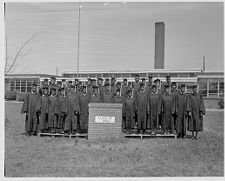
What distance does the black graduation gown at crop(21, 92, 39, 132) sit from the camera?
1040cm

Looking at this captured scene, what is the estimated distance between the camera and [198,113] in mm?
10070

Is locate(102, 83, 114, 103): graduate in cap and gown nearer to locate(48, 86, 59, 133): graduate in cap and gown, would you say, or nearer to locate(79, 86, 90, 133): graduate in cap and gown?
locate(79, 86, 90, 133): graduate in cap and gown

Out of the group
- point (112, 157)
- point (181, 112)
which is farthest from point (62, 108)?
point (181, 112)

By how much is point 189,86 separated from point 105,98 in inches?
104

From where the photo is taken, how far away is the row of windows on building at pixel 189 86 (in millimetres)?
10594

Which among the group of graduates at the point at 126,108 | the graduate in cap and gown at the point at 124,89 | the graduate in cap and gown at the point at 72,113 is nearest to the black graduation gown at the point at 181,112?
the group of graduates at the point at 126,108

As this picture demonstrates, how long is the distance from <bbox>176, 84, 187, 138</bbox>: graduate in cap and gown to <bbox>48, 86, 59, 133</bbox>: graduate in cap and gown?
3.17 meters

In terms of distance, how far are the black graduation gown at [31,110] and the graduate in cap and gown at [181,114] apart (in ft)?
12.2

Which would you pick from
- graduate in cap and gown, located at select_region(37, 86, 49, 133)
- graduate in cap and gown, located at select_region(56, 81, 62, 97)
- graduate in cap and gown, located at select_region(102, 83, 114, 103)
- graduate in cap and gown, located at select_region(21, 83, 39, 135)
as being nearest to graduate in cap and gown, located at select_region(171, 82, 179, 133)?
graduate in cap and gown, located at select_region(102, 83, 114, 103)

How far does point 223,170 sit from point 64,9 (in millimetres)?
4649

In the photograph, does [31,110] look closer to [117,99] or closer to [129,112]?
[117,99]

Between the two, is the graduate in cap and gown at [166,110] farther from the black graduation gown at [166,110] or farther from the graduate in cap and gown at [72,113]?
the graduate in cap and gown at [72,113]

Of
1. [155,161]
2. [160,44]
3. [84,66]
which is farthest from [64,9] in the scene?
[155,161]

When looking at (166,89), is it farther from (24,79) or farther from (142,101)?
(24,79)
